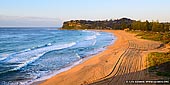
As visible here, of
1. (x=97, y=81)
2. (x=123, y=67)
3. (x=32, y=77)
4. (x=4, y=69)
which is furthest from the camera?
(x=4, y=69)

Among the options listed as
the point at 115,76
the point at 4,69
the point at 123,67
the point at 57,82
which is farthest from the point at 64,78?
the point at 4,69

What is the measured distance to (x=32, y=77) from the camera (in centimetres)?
1756

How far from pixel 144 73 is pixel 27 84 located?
24.5 feet

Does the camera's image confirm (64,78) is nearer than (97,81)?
No

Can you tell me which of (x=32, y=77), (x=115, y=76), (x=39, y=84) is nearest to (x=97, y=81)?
(x=115, y=76)

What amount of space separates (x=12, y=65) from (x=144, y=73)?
480 inches

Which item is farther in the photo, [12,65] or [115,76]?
[12,65]

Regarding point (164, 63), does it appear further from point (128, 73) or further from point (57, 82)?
point (57, 82)

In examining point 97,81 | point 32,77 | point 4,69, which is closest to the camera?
point 97,81

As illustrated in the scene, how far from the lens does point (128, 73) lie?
53.9 feet

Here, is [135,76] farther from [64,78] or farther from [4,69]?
[4,69]

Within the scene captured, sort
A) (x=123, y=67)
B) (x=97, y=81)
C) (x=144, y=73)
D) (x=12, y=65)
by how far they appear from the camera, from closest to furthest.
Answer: (x=97, y=81) → (x=144, y=73) → (x=123, y=67) → (x=12, y=65)

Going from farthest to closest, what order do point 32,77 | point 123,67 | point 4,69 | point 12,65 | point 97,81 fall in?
point 12,65 < point 4,69 < point 123,67 < point 32,77 < point 97,81

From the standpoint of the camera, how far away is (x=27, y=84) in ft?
50.6
